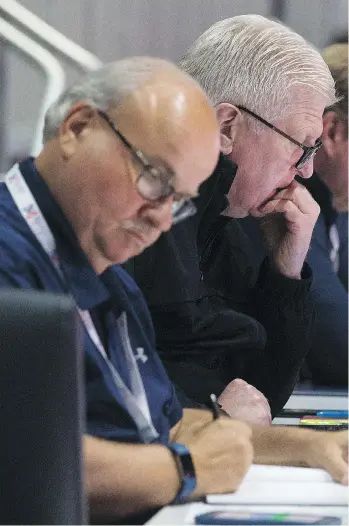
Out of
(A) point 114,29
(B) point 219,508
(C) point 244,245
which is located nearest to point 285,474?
(B) point 219,508

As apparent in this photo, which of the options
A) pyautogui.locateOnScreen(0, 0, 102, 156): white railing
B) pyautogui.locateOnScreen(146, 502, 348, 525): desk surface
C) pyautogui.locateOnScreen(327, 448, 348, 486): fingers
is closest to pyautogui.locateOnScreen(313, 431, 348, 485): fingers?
pyautogui.locateOnScreen(327, 448, 348, 486): fingers

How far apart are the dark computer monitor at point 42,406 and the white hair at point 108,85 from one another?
49cm

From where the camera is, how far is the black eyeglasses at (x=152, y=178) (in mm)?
1271

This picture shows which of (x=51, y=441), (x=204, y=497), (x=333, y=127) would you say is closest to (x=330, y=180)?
(x=333, y=127)

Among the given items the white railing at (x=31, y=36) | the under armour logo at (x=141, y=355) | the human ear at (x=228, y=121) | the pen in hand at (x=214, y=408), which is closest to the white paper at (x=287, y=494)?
the pen in hand at (x=214, y=408)

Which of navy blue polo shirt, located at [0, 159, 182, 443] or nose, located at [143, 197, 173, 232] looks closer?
navy blue polo shirt, located at [0, 159, 182, 443]

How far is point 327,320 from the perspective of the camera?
1987 millimetres

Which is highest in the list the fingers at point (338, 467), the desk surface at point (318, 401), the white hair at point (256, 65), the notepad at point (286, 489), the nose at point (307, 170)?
the white hair at point (256, 65)

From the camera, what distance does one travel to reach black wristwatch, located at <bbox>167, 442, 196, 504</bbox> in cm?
124

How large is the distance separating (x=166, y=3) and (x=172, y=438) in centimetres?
85

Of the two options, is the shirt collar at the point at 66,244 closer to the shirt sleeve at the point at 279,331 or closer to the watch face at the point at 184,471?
the watch face at the point at 184,471

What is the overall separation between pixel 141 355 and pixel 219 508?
0.98ft

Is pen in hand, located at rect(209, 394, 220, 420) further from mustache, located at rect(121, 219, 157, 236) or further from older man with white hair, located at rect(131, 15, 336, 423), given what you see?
mustache, located at rect(121, 219, 157, 236)

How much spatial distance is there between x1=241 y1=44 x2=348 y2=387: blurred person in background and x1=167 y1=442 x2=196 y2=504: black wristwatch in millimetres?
689
